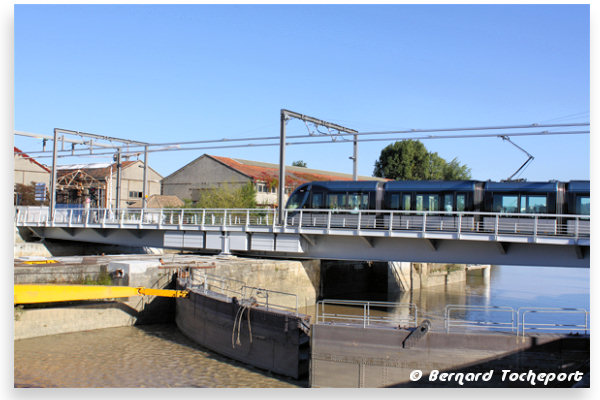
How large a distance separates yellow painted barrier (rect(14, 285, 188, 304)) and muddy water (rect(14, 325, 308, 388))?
5.40 feet

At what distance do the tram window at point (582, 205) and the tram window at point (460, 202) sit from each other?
4.53 metres

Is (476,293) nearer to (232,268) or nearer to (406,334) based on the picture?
(232,268)

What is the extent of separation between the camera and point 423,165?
247ft

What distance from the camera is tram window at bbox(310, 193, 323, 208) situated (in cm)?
2819

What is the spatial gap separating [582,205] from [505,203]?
300cm

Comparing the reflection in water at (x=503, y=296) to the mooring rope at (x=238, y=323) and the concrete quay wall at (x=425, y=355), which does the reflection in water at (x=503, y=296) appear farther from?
the concrete quay wall at (x=425, y=355)

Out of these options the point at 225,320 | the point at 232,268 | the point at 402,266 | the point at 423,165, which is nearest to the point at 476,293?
the point at 402,266

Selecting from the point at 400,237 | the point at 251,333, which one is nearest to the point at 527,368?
the point at 251,333

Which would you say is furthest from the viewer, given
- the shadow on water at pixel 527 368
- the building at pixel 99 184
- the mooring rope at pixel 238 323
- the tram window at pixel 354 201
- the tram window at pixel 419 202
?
the building at pixel 99 184

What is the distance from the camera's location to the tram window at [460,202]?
2487 centimetres

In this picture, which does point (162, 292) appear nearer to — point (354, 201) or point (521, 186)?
point (354, 201)

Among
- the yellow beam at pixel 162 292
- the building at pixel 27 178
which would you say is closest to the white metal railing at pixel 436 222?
the yellow beam at pixel 162 292

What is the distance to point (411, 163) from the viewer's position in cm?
7562

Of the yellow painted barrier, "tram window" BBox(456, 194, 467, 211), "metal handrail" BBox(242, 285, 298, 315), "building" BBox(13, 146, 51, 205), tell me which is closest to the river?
the yellow painted barrier
